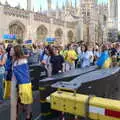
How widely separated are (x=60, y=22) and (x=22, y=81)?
64.4 meters

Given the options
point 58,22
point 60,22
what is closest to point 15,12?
point 58,22

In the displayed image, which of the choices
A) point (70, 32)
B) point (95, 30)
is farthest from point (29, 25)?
point (95, 30)

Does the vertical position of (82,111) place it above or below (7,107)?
above

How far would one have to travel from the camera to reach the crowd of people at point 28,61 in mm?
6992

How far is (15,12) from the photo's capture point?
2116 inches

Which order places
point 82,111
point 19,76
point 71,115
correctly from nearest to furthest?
1. point 82,111
2. point 71,115
3. point 19,76

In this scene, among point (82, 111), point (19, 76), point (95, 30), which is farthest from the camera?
point (95, 30)

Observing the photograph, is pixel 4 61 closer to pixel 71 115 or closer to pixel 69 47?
pixel 71 115

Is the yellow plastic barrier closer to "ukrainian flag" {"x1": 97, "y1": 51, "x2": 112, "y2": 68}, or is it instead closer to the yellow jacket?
"ukrainian flag" {"x1": 97, "y1": 51, "x2": 112, "y2": 68}

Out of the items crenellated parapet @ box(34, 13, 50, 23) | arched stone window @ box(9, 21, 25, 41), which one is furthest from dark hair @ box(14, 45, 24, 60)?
crenellated parapet @ box(34, 13, 50, 23)

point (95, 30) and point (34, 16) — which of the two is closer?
point (34, 16)

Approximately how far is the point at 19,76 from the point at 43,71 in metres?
3.22

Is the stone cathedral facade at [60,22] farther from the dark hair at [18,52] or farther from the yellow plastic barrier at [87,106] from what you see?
the yellow plastic barrier at [87,106]

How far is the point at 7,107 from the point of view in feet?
31.8
